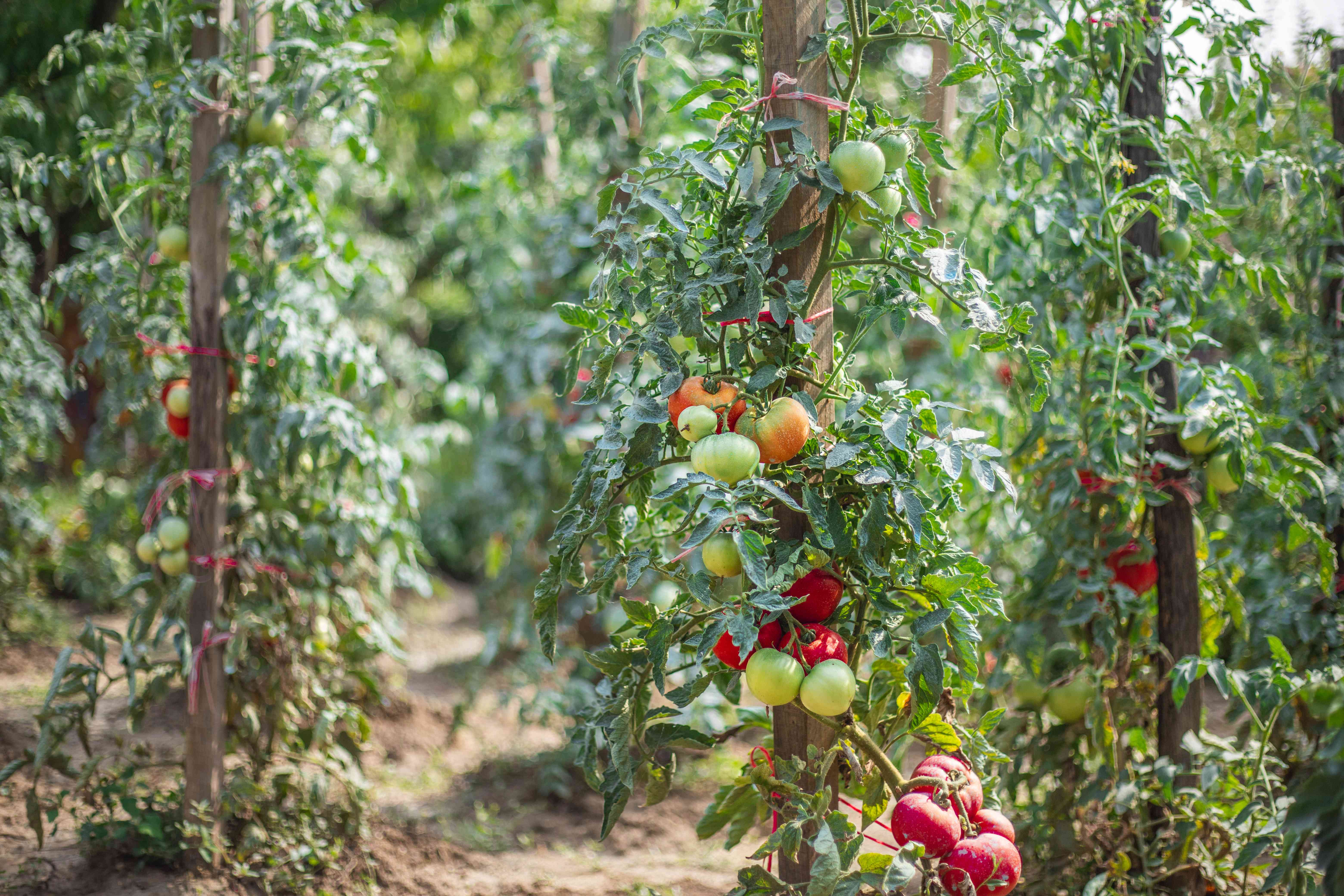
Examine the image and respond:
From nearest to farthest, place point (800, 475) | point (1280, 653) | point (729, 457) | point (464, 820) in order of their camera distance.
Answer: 1. point (729, 457)
2. point (800, 475)
3. point (1280, 653)
4. point (464, 820)

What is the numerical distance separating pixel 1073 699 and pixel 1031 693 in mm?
87

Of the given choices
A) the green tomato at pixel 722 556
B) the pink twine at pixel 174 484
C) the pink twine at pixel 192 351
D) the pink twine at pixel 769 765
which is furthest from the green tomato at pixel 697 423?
the pink twine at pixel 174 484

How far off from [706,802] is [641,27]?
299cm

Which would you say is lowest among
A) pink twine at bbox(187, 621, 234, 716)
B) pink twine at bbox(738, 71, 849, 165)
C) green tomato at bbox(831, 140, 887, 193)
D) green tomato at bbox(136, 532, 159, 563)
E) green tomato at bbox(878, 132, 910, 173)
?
pink twine at bbox(187, 621, 234, 716)

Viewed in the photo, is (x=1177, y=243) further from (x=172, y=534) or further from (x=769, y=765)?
(x=172, y=534)

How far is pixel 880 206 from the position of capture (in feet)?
4.46

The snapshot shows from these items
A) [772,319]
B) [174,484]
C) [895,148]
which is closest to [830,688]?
[772,319]

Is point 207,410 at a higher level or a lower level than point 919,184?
lower

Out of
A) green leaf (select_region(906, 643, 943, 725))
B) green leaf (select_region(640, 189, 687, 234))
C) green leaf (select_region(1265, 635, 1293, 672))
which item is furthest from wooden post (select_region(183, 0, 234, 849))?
green leaf (select_region(1265, 635, 1293, 672))

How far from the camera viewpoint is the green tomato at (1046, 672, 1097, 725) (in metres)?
1.84

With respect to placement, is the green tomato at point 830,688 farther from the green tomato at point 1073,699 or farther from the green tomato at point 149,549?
the green tomato at point 149,549

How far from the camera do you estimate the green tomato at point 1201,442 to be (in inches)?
66.9

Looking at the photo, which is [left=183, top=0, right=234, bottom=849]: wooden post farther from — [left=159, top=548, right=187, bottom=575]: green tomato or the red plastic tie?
the red plastic tie

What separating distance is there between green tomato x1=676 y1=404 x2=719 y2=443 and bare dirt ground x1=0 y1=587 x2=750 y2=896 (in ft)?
4.58
